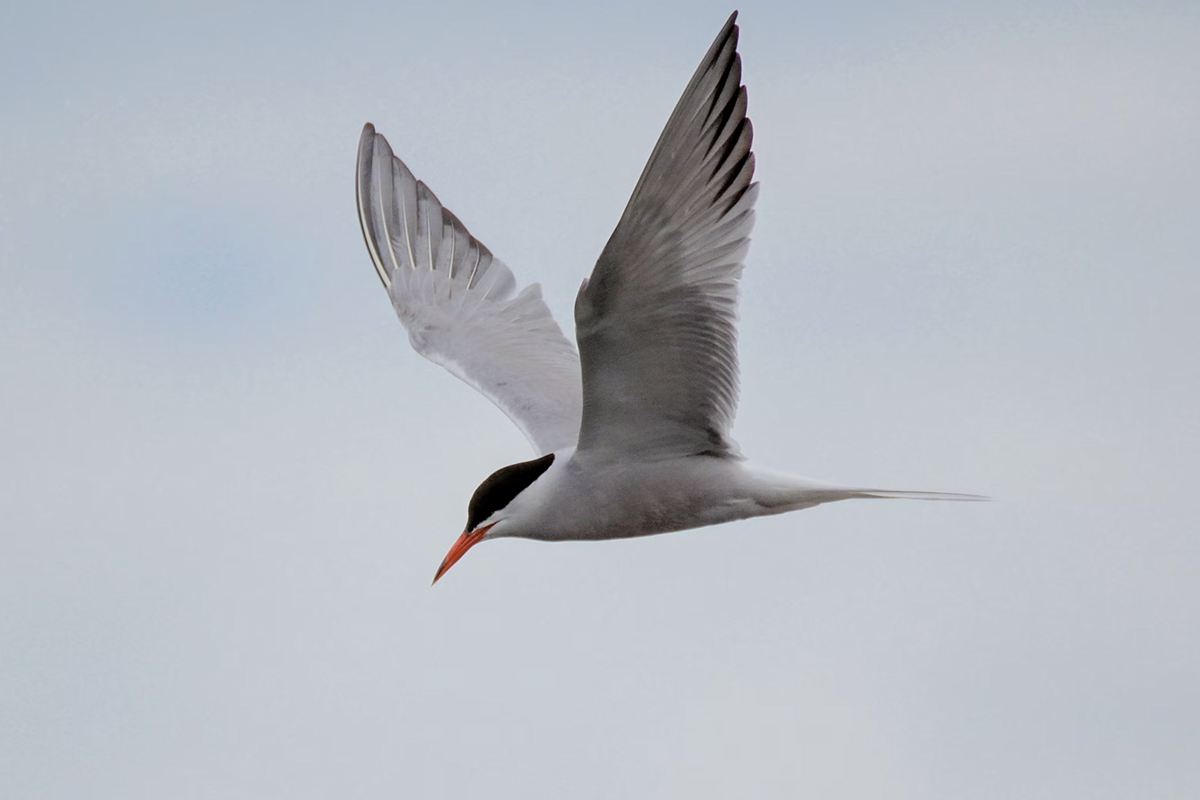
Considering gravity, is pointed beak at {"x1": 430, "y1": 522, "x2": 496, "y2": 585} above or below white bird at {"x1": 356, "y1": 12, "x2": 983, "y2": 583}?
below

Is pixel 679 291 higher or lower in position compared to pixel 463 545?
higher

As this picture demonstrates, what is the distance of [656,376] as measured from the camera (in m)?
6.98

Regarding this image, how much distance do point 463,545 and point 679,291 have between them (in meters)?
1.66

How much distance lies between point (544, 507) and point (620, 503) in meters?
0.33

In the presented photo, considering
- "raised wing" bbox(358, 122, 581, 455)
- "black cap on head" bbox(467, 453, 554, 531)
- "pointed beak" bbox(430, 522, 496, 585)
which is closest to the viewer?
"black cap on head" bbox(467, 453, 554, 531)

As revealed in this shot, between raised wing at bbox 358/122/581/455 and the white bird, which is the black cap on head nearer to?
the white bird

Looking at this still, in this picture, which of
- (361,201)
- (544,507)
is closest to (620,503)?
(544,507)

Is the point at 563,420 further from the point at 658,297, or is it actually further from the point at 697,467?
the point at 658,297

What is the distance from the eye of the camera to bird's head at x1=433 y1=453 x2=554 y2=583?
24.1ft

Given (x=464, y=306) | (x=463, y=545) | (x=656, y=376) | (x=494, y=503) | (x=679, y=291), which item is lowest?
(x=463, y=545)

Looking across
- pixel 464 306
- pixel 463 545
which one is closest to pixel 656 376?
pixel 463 545

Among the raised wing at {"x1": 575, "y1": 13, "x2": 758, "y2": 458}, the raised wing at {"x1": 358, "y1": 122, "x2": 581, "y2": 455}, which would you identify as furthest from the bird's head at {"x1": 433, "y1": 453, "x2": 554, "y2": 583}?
the raised wing at {"x1": 358, "y1": 122, "x2": 581, "y2": 455}

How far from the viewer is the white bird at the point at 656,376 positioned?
6.34 metres

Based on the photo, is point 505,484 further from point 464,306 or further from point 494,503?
point 464,306
